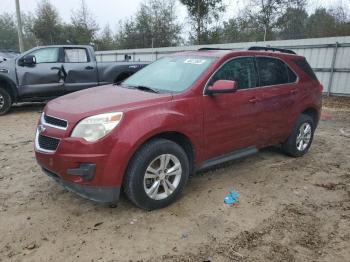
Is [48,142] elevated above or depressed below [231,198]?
above

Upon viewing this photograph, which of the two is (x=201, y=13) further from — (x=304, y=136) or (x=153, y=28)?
(x=304, y=136)

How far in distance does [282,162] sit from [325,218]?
6.09ft

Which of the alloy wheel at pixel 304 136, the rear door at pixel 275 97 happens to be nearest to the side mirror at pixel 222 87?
the rear door at pixel 275 97

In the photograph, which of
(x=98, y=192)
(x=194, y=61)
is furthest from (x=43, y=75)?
(x=98, y=192)

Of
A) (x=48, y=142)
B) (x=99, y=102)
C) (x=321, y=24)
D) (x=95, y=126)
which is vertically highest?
(x=321, y=24)

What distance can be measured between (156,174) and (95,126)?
85cm

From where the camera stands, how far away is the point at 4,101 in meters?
9.00

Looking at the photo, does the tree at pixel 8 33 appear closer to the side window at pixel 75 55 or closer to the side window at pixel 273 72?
the side window at pixel 75 55

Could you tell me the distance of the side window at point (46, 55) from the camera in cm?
941

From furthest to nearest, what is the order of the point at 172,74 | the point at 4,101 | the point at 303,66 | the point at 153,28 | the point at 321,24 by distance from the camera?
the point at 153,28, the point at 321,24, the point at 4,101, the point at 303,66, the point at 172,74

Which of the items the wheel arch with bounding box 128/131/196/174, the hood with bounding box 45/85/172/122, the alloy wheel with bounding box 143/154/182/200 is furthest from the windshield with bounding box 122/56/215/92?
the alloy wheel with bounding box 143/154/182/200

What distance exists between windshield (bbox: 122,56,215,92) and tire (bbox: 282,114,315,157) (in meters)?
2.12

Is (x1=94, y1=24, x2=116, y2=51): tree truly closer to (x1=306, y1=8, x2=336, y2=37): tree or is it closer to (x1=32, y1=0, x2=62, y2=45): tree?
(x1=32, y1=0, x2=62, y2=45): tree

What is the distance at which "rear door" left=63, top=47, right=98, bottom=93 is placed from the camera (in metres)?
9.67
